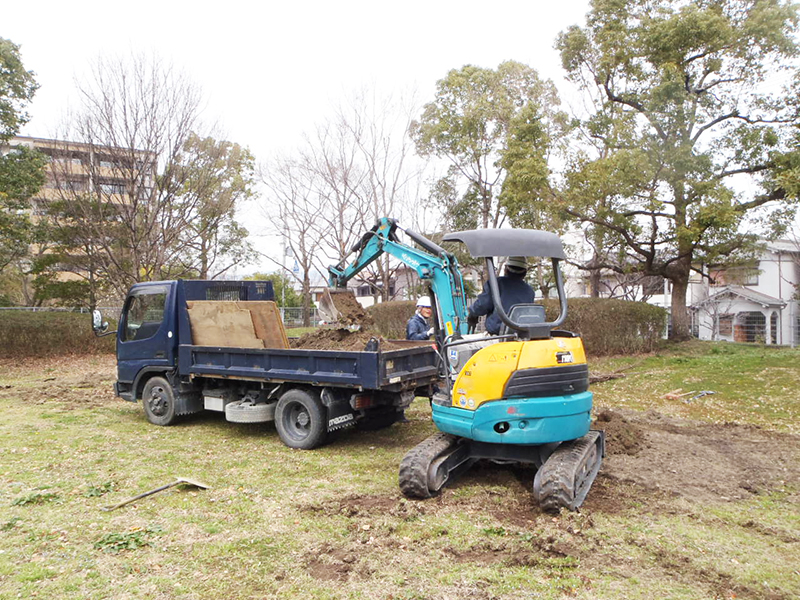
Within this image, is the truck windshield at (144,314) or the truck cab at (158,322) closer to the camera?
the truck cab at (158,322)

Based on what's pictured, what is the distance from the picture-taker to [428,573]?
4.03m

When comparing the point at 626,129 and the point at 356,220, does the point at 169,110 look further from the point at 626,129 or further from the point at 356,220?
the point at 626,129

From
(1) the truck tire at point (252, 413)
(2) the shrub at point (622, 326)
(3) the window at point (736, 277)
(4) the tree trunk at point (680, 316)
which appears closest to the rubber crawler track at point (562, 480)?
(1) the truck tire at point (252, 413)

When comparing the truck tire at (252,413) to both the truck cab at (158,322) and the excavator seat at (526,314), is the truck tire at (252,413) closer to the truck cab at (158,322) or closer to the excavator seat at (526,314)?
the truck cab at (158,322)

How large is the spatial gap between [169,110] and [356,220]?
32.1 feet

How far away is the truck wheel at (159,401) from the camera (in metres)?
9.00

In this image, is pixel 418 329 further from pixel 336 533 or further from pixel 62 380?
pixel 62 380

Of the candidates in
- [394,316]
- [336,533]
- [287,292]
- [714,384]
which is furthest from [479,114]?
[287,292]

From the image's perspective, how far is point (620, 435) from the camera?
7.56 metres

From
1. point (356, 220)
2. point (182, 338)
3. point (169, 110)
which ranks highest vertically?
point (169, 110)

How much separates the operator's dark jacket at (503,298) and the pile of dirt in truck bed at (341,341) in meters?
2.27

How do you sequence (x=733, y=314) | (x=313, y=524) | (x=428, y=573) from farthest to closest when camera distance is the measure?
(x=733, y=314)
(x=313, y=524)
(x=428, y=573)

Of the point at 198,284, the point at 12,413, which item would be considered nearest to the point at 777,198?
the point at 198,284

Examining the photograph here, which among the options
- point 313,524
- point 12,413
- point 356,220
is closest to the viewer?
point 313,524
